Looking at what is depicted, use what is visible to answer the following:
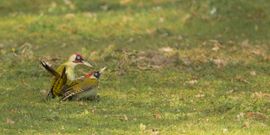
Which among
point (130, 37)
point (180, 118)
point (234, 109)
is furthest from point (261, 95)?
point (130, 37)

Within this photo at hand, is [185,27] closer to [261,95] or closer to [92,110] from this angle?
[261,95]

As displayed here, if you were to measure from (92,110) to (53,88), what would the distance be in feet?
2.73

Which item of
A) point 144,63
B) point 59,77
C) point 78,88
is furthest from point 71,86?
→ point 144,63

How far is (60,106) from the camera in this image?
39.0 ft

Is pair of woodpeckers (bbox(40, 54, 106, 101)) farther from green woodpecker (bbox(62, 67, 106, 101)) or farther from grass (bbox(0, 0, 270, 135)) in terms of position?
grass (bbox(0, 0, 270, 135))

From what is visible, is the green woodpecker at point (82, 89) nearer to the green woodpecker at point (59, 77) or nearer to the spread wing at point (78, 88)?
the spread wing at point (78, 88)

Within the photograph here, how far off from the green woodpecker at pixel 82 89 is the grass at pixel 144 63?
119mm

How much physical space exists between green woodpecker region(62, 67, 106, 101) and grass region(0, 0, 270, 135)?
12 cm

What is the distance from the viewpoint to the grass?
36.1 ft

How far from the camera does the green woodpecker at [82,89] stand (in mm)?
12102

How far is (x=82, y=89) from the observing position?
1209 cm

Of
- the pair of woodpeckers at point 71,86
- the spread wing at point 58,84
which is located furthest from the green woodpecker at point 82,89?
the spread wing at point 58,84

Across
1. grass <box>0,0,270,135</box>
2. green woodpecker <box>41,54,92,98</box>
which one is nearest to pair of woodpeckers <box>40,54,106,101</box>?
green woodpecker <box>41,54,92,98</box>

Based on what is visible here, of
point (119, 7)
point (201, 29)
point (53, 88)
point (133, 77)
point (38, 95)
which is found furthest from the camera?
point (119, 7)
